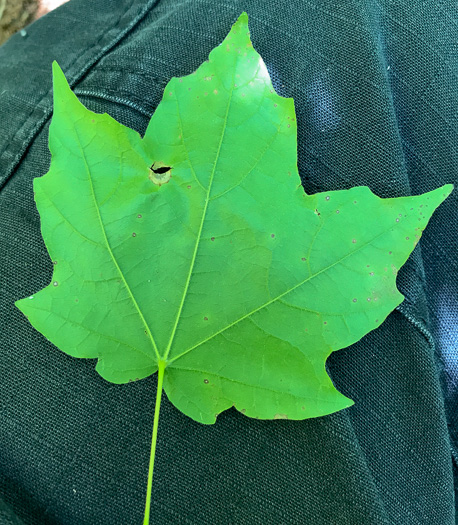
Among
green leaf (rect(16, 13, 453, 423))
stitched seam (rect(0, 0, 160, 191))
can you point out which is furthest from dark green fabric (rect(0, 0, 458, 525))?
green leaf (rect(16, 13, 453, 423))

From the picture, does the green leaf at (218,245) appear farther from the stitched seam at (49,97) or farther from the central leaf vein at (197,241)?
the stitched seam at (49,97)

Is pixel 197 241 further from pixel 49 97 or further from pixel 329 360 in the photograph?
pixel 49 97

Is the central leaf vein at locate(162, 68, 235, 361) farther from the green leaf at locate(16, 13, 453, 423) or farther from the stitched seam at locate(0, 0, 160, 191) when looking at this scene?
the stitched seam at locate(0, 0, 160, 191)

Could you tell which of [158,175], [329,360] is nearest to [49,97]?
[158,175]

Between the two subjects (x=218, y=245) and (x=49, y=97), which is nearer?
(x=218, y=245)

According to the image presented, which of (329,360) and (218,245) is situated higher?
(218,245)

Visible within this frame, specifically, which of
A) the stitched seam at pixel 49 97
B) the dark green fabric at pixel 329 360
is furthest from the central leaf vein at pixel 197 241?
the stitched seam at pixel 49 97

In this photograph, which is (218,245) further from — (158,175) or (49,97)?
(49,97)
